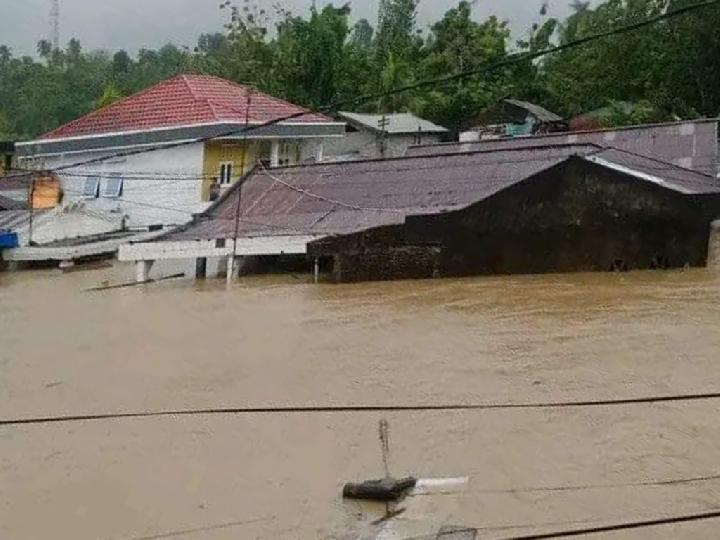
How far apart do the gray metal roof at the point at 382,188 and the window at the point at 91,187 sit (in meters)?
5.90

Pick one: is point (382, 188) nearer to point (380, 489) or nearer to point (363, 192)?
point (363, 192)

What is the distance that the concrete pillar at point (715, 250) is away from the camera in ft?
53.9

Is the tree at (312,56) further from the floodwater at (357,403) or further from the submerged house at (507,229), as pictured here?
the floodwater at (357,403)

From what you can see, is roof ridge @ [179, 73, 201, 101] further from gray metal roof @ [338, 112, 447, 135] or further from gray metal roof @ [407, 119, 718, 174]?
gray metal roof @ [338, 112, 447, 135]

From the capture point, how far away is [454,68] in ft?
119

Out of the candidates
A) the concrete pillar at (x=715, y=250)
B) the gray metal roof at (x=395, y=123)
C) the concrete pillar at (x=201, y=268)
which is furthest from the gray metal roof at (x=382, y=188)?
the gray metal roof at (x=395, y=123)

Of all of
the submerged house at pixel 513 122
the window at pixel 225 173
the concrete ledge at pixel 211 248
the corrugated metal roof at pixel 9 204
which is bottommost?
the concrete ledge at pixel 211 248

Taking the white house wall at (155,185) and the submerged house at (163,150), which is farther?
the white house wall at (155,185)

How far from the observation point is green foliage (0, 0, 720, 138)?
1258 inches

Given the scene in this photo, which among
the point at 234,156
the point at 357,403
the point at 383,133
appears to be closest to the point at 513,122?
the point at 383,133

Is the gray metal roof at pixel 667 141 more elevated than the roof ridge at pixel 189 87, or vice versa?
the roof ridge at pixel 189 87

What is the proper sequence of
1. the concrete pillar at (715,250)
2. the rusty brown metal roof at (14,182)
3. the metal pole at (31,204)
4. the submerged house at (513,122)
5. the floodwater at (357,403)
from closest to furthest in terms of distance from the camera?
the floodwater at (357,403) → the concrete pillar at (715,250) → the metal pole at (31,204) → the rusty brown metal roof at (14,182) → the submerged house at (513,122)

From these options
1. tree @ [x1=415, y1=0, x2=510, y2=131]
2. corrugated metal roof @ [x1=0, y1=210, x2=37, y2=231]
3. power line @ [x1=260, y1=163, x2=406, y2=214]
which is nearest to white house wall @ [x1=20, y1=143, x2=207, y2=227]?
corrugated metal roof @ [x1=0, y1=210, x2=37, y2=231]

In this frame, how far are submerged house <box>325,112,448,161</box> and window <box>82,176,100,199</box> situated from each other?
884cm
